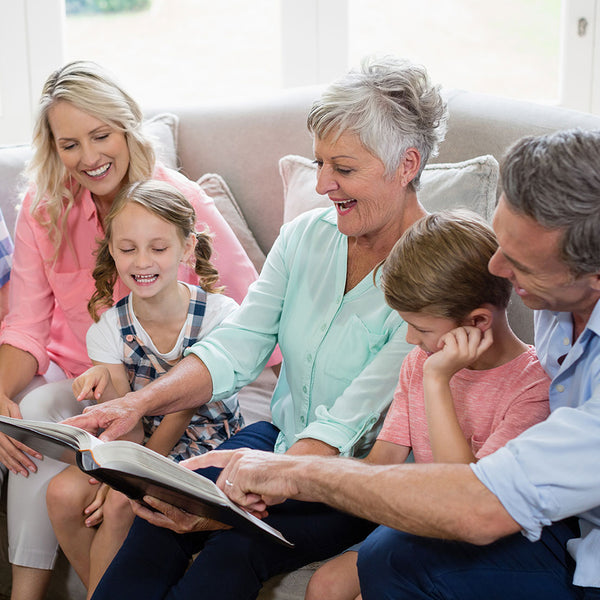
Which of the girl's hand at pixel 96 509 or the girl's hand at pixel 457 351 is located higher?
the girl's hand at pixel 457 351

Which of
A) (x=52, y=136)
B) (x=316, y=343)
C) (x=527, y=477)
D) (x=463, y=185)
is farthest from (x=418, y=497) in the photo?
(x=52, y=136)

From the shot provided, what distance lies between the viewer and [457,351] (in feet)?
4.51

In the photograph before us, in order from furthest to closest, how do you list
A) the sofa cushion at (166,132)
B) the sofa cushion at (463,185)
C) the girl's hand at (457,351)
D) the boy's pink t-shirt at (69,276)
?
the sofa cushion at (166,132), the boy's pink t-shirt at (69,276), the sofa cushion at (463,185), the girl's hand at (457,351)

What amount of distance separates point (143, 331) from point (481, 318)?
2.81ft

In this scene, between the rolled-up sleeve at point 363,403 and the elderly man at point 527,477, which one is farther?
the rolled-up sleeve at point 363,403

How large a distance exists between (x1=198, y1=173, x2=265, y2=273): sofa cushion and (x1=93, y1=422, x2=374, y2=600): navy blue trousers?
99 cm

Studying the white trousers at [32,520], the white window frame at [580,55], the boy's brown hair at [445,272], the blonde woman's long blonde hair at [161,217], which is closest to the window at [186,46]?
the white window frame at [580,55]

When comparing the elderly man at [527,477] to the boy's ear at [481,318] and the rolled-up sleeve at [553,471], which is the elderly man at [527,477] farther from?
the boy's ear at [481,318]

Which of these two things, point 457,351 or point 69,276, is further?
point 69,276

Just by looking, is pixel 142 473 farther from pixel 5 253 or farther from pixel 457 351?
pixel 5 253

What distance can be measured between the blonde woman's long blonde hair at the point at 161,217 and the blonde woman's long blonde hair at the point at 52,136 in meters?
0.18

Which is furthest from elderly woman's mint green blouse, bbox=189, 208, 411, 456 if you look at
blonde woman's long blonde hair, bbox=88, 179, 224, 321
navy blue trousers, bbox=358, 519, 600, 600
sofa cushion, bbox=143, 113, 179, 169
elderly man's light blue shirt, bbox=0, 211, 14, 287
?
sofa cushion, bbox=143, 113, 179, 169

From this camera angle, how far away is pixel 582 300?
4.20 ft

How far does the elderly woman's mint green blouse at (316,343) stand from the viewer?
1.66 metres
